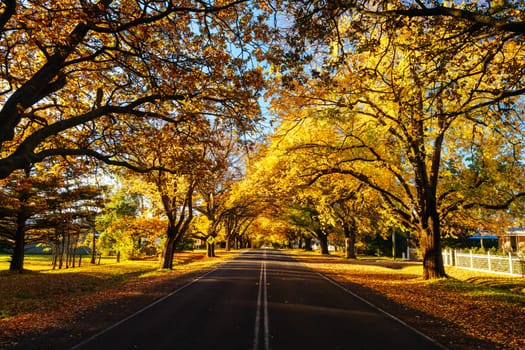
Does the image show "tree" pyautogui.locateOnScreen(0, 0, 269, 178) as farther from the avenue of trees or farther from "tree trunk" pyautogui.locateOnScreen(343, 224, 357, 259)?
"tree trunk" pyautogui.locateOnScreen(343, 224, 357, 259)

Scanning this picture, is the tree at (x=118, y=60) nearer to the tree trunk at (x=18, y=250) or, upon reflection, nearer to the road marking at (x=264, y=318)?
the road marking at (x=264, y=318)

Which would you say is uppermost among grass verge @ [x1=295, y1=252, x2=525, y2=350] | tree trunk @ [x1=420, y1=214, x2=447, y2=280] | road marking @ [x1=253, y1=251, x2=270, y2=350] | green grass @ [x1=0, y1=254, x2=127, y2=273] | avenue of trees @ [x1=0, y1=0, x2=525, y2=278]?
avenue of trees @ [x1=0, y1=0, x2=525, y2=278]

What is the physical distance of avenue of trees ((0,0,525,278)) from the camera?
840 cm

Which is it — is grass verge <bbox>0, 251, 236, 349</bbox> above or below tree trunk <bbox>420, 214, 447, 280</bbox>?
below

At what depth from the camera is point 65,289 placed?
17.0m

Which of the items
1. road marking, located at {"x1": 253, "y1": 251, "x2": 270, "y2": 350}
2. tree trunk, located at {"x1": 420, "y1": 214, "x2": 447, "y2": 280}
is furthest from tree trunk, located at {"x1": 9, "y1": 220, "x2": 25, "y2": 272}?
tree trunk, located at {"x1": 420, "y1": 214, "x2": 447, "y2": 280}

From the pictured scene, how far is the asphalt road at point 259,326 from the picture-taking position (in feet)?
23.9

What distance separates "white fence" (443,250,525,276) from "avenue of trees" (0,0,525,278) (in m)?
2.33

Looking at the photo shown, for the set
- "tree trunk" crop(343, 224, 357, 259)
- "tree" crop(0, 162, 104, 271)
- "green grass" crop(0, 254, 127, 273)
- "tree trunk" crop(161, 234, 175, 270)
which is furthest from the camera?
"tree trunk" crop(343, 224, 357, 259)

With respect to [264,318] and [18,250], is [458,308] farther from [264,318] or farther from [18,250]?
[18,250]

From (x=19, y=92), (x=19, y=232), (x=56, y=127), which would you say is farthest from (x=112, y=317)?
(x=19, y=232)

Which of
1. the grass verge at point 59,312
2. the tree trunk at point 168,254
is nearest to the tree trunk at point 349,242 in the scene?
the tree trunk at point 168,254

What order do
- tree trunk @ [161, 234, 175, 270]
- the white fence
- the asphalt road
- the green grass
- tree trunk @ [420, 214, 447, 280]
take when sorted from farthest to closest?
the green grass < tree trunk @ [161, 234, 175, 270] < the white fence < tree trunk @ [420, 214, 447, 280] < the asphalt road

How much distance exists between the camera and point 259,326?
28.7 feet
